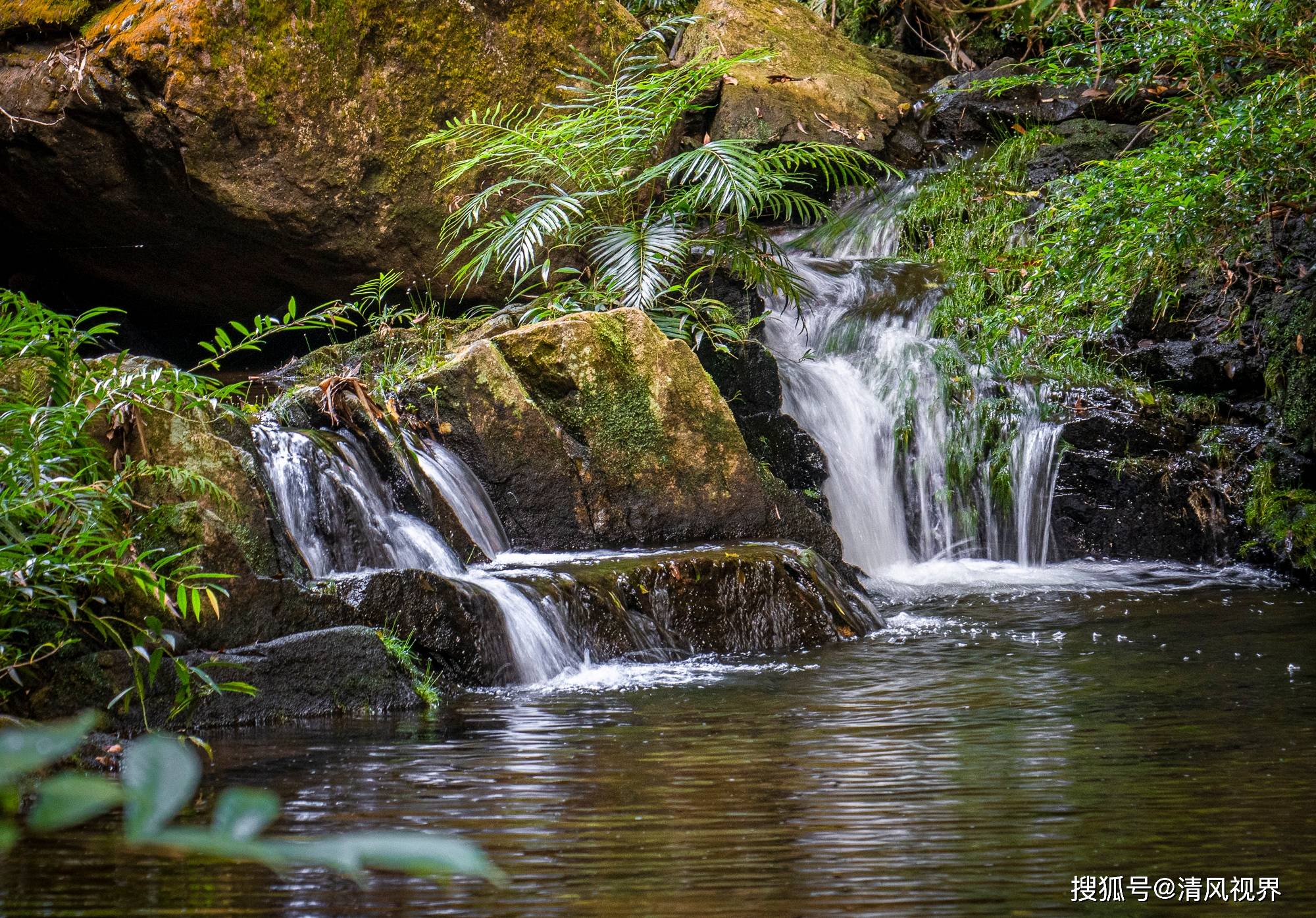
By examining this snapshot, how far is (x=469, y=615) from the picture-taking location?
4.37m

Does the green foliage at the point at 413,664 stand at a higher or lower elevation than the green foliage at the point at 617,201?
lower

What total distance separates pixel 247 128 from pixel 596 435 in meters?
3.58

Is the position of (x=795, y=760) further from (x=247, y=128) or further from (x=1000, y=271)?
(x=1000, y=271)

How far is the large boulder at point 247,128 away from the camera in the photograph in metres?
7.41

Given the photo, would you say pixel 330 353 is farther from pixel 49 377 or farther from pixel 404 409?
pixel 49 377

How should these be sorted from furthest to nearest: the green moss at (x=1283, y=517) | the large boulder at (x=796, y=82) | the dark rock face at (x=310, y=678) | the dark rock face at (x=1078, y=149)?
the large boulder at (x=796, y=82), the dark rock face at (x=1078, y=149), the green moss at (x=1283, y=517), the dark rock face at (x=310, y=678)

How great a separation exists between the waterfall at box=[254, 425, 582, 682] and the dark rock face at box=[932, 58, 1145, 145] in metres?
8.23

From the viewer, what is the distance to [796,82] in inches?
449

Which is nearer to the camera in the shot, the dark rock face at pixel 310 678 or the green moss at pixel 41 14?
the dark rock face at pixel 310 678

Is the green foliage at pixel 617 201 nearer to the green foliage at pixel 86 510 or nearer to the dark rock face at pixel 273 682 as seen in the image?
the green foliage at pixel 86 510

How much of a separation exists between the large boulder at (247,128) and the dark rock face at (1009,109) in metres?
4.44

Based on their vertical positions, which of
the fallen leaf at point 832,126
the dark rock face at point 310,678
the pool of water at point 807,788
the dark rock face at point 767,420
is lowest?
the pool of water at point 807,788

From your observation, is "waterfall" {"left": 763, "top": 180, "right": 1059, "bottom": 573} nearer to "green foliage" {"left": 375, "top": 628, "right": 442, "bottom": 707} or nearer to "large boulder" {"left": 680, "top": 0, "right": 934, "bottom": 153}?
"large boulder" {"left": 680, "top": 0, "right": 934, "bottom": 153}

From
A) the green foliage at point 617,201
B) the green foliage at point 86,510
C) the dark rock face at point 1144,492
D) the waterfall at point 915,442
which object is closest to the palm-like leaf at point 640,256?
the green foliage at point 617,201
